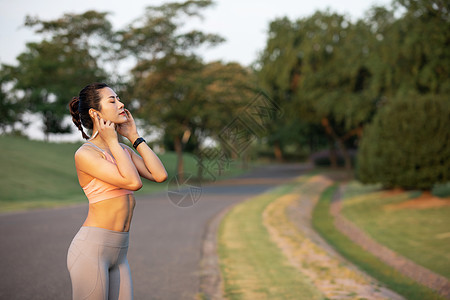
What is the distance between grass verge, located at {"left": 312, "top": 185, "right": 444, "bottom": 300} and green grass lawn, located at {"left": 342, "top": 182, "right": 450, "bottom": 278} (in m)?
0.74

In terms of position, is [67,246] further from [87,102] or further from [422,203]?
→ [422,203]

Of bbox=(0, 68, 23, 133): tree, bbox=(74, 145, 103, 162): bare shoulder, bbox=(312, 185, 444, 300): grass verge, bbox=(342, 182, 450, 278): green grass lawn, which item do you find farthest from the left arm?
bbox=(0, 68, 23, 133): tree

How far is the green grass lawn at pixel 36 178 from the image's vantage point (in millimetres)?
18862

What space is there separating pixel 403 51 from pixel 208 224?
46.3 feet

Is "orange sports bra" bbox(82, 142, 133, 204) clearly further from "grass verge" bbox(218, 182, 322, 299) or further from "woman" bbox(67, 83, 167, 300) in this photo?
"grass verge" bbox(218, 182, 322, 299)

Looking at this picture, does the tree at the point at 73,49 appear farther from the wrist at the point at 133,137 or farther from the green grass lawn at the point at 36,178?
the wrist at the point at 133,137

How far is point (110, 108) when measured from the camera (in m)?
2.42

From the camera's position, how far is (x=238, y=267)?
713 centimetres

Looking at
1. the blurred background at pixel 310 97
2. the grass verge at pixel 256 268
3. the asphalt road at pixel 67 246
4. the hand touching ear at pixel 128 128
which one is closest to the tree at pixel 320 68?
the blurred background at pixel 310 97

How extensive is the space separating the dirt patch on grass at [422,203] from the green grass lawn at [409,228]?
14.9 inches

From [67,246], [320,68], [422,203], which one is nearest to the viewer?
[67,246]

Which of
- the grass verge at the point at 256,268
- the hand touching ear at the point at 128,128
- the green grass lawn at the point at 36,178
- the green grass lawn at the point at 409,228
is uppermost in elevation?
the hand touching ear at the point at 128,128

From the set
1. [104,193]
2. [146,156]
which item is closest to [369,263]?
[146,156]

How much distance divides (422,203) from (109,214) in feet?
53.2
